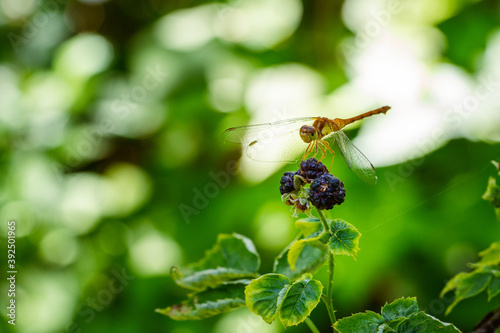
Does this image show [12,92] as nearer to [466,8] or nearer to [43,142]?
[43,142]

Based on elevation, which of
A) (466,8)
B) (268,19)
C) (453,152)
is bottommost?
(453,152)

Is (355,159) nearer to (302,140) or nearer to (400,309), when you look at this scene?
(302,140)

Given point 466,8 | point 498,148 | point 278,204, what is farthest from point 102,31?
point 498,148

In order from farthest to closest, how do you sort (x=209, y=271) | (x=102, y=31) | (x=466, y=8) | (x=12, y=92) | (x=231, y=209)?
(x=102, y=31), (x=12, y=92), (x=466, y=8), (x=231, y=209), (x=209, y=271)

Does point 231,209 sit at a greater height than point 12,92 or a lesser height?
lesser

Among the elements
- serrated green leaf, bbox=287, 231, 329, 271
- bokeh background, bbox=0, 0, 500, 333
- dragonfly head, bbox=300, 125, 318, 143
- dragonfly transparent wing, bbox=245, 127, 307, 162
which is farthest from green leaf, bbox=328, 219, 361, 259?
bokeh background, bbox=0, 0, 500, 333

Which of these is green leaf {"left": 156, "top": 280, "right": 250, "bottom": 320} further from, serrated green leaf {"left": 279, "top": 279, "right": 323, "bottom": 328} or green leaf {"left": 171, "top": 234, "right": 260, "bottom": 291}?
serrated green leaf {"left": 279, "top": 279, "right": 323, "bottom": 328}

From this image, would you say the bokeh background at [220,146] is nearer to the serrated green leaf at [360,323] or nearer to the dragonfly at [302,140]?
the dragonfly at [302,140]

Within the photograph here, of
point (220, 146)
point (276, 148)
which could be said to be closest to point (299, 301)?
point (276, 148)

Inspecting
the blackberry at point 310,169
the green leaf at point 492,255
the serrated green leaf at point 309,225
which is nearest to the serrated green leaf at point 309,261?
the serrated green leaf at point 309,225
